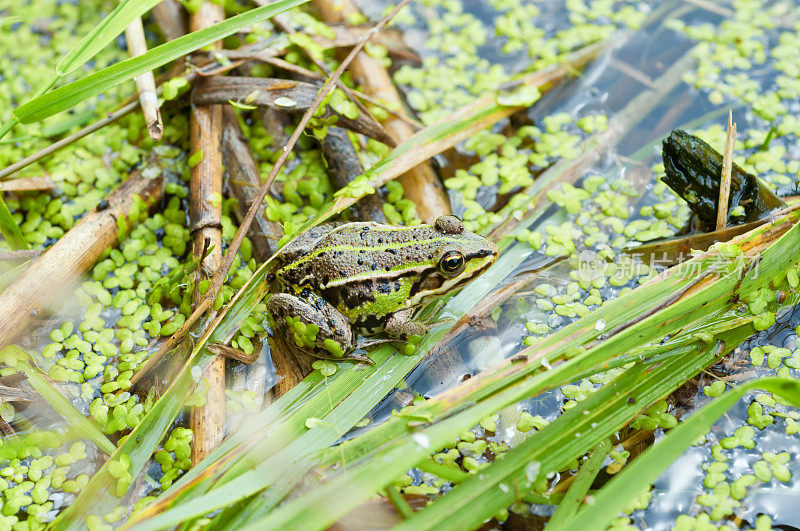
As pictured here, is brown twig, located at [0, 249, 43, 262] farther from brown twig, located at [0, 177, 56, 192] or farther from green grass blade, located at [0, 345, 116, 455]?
green grass blade, located at [0, 345, 116, 455]

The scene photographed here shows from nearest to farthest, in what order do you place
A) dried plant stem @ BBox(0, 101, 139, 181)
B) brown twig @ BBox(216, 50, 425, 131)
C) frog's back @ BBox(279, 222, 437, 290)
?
1. frog's back @ BBox(279, 222, 437, 290)
2. dried plant stem @ BBox(0, 101, 139, 181)
3. brown twig @ BBox(216, 50, 425, 131)

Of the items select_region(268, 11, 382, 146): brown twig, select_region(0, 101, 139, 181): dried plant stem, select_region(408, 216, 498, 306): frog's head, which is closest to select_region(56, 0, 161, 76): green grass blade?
select_region(0, 101, 139, 181): dried plant stem

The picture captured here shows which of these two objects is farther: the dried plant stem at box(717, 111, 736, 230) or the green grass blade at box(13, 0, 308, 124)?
the dried plant stem at box(717, 111, 736, 230)

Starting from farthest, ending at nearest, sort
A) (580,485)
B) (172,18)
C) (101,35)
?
(172,18)
(101,35)
(580,485)

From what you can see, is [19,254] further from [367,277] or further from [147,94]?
[367,277]

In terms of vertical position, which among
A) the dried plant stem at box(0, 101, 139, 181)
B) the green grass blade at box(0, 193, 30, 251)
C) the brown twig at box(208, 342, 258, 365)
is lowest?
the brown twig at box(208, 342, 258, 365)

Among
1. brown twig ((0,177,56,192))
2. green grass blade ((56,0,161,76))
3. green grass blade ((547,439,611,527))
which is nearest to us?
green grass blade ((547,439,611,527))

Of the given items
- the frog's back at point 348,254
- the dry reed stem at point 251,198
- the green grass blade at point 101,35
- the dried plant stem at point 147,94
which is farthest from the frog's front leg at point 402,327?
the green grass blade at point 101,35

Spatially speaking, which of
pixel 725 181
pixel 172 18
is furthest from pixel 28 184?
pixel 725 181
